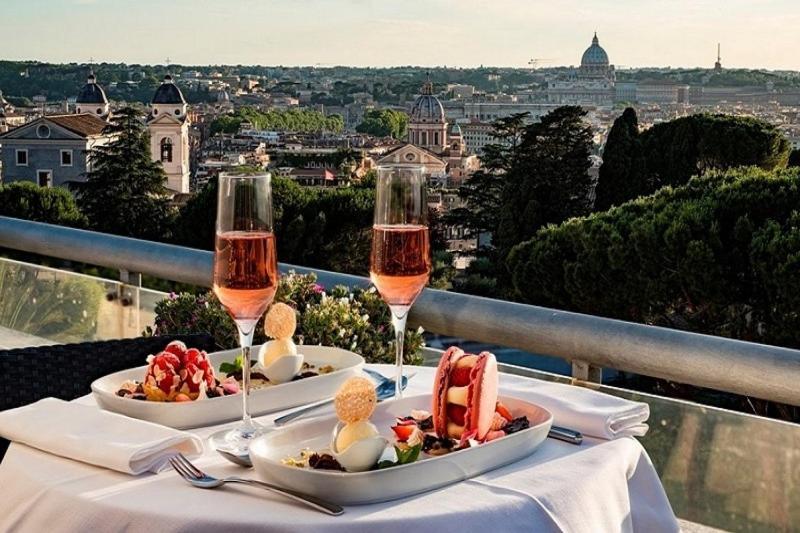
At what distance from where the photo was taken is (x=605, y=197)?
25406mm

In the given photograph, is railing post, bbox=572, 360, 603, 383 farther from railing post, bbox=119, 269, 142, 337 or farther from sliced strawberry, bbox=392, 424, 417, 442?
railing post, bbox=119, 269, 142, 337

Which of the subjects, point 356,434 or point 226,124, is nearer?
point 356,434

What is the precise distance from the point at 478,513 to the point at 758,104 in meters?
40.6

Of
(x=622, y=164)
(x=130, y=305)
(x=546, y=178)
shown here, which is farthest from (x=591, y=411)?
(x=546, y=178)

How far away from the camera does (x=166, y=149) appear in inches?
1576

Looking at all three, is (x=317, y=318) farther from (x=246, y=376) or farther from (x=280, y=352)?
(x=246, y=376)

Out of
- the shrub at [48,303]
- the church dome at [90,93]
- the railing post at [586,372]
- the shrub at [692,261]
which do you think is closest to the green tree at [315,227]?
the shrub at [692,261]

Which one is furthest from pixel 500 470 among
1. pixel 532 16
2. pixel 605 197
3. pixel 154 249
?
pixel 532 16

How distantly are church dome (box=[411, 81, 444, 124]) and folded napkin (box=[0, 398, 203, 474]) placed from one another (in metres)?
48.1

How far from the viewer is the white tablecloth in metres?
0.77

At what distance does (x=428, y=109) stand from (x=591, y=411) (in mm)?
48779

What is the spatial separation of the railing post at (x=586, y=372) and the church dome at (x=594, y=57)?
6652cm

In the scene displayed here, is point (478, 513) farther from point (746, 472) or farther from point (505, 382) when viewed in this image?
point (746, 472)

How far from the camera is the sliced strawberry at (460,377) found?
92cm
